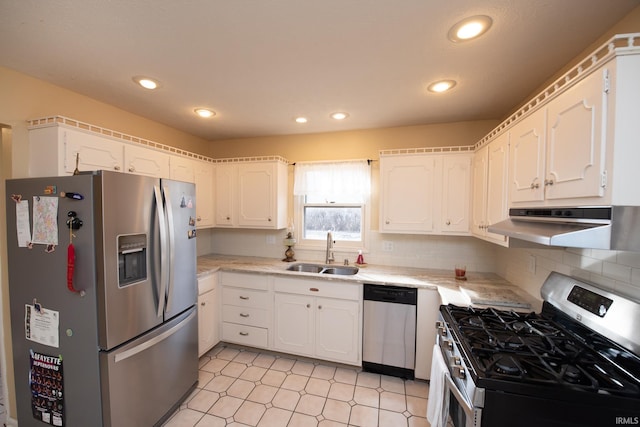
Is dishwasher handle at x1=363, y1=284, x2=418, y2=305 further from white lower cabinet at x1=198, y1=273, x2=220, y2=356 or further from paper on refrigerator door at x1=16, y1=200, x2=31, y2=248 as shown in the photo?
paper on refrigerator door at x1=16, y1=200, x2=31, y2=248

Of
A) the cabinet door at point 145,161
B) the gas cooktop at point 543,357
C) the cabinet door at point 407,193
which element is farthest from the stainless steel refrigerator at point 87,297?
the cabinet door at point 407,193

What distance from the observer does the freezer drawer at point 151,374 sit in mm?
1422

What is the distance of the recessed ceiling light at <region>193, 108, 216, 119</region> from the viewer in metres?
2.33

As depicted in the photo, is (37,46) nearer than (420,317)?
Yes

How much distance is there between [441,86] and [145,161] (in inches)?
99.6

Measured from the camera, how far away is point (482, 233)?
6.81 ft

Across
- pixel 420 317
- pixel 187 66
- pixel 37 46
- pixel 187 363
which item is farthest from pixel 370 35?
pixel 187 363

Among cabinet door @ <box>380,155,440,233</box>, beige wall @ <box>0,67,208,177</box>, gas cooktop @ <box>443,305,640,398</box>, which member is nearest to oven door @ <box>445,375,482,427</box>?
gas cooktop @ <box>443,305,640,398</box>

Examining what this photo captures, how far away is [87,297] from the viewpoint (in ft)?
4.56

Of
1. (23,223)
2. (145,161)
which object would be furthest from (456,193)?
(23,223)

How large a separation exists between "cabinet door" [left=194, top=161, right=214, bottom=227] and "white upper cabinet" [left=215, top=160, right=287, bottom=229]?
9 centimetres

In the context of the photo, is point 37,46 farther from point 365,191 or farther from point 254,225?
point 365,191

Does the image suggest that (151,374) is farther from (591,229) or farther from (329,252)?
(591,229)

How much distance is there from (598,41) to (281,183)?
8.72ft
